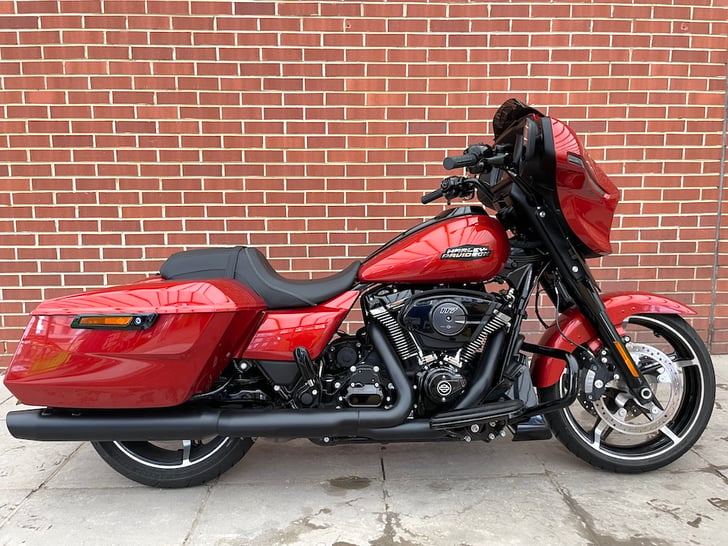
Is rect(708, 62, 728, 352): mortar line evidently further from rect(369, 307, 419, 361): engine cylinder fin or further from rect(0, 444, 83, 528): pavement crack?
rect(0, 444, 83, 528): pavement crack

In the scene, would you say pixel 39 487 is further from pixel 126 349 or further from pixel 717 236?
pixel 717 236

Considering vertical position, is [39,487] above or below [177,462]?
below

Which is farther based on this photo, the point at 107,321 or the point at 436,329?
the point at 436,329

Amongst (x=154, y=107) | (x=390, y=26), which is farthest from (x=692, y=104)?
(x=154, y=107)

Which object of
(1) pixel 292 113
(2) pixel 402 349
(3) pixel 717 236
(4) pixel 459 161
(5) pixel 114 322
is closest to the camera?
(5) pixel 114 322

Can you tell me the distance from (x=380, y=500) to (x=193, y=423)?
35.9 inches

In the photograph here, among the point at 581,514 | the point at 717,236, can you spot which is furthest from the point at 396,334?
the point at 717,236

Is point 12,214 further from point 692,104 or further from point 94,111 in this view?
point 692,104

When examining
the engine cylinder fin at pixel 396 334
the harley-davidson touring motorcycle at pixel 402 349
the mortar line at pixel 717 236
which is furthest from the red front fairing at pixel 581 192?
the mortar line at pixel 717 236

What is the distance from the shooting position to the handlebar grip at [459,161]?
2.12 m

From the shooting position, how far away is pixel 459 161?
2146mm

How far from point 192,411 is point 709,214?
13.4 ft

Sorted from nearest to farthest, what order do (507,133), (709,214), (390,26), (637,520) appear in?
(637,520) < (507,133) < (390,26) < (709,214)

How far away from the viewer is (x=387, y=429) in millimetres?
2168
